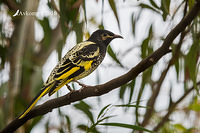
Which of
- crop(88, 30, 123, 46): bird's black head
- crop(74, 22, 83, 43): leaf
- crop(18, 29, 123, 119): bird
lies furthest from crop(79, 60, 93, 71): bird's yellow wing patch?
crop(88, 30, 123, 46): bird's black head

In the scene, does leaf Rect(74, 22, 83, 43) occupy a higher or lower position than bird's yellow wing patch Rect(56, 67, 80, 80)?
higher

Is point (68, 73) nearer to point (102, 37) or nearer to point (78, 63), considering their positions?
point (78, 63)

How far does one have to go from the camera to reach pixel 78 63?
1.69 m

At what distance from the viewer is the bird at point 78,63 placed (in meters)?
1.49

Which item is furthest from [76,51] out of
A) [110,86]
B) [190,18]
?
[190,18]

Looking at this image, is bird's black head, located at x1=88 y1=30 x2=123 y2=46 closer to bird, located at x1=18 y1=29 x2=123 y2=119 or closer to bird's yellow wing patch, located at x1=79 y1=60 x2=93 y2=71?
bird, located at x1=18 y1=29 x2=123 y2=119

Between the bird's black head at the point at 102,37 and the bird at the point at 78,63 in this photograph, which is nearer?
the bird at the point at 78,63

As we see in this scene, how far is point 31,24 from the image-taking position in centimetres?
386

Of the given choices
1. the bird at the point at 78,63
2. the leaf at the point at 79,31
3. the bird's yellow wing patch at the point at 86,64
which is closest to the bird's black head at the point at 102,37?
the bird at the point at 78,63

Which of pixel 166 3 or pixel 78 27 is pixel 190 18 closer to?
pixel 166 3

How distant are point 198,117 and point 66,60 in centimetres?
236

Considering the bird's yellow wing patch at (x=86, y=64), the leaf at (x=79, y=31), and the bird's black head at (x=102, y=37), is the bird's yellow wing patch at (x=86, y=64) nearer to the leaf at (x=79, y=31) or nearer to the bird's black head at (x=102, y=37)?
the leaf at (x=79, y=31)

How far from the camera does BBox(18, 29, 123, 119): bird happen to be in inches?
58.5

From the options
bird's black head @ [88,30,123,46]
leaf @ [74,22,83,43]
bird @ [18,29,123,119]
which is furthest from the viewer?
bird's black head @ [88,30,123,46]
